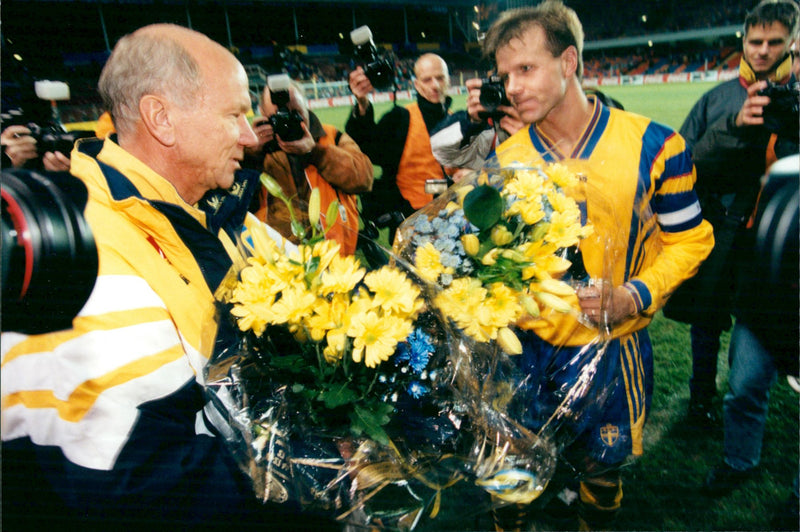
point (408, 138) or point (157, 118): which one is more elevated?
point (157, 118)

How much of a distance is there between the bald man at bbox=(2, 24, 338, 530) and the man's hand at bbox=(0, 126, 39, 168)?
158 cm

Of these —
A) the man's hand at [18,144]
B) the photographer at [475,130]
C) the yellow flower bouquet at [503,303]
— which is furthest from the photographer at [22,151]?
the yellow flower bouquet at [503,303]

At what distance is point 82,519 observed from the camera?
0.86 m

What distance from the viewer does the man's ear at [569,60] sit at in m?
1.81

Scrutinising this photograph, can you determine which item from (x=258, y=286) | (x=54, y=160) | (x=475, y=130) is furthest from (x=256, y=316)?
(x=54, y=160)

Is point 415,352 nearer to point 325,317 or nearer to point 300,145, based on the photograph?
point 325,317

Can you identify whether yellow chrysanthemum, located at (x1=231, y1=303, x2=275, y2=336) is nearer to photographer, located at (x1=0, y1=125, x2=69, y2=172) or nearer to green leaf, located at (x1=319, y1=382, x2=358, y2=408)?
green leaf, located at (x1=319, y1=382, x2=358, y2=408)

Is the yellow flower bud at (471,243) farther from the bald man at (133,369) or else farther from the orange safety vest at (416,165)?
the orange safety vest at (416,165)

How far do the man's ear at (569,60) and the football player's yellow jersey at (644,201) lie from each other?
8.7 inches

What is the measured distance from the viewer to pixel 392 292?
2.75 ft

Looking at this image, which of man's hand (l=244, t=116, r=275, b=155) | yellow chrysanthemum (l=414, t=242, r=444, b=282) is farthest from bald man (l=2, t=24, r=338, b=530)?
man's hand (l=244, t=116, r=275, b=155)

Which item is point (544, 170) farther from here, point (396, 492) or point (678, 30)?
point (678, 30)

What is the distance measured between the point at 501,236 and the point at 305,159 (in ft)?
6.62

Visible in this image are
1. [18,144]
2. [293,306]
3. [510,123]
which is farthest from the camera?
[510,123]
